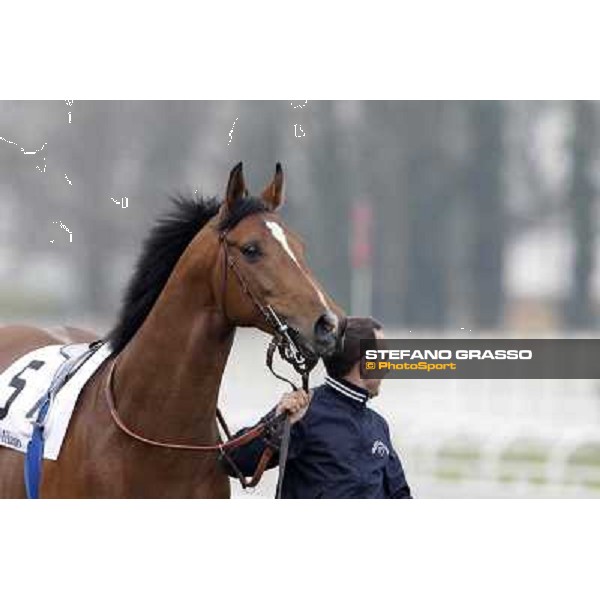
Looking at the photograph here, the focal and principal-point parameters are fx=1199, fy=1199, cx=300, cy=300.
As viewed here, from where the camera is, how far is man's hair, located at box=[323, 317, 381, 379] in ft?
9.89

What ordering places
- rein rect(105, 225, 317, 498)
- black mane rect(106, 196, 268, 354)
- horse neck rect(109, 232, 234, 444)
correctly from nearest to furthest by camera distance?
rein rect(105, 225, 317, 498) → horse neck rect(109, 232, 234, 444) → black mane rect(106, 196, 268, 354)

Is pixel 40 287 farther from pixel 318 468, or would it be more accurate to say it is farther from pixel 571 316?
pixel 318 468

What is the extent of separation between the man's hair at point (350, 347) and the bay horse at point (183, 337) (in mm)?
139

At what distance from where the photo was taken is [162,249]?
134 inches

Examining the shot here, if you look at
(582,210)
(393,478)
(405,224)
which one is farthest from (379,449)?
(405,224)

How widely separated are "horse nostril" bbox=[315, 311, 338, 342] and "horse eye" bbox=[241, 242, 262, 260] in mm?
295

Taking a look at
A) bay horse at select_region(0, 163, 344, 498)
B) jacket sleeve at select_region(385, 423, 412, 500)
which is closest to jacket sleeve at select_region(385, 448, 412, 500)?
jacket sleeve at select_region(385, 423, 412, 500)

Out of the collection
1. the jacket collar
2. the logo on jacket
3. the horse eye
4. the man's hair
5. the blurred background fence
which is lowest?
the logo on jacket

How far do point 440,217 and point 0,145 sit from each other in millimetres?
3193

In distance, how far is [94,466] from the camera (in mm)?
3289

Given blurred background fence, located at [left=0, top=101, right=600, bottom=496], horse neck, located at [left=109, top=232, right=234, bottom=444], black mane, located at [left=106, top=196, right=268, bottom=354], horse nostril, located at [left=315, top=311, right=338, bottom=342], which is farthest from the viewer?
blurred background fence, located at [left=0, top=101, right=600, bottom=496]

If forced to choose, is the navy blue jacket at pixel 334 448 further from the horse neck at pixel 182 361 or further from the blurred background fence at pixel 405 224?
the blurred background fence at pixel 405 224

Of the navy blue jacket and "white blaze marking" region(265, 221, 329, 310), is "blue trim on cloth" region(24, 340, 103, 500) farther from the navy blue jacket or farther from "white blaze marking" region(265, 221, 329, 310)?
"white blaze marking" region(265, 221, 329, 310)

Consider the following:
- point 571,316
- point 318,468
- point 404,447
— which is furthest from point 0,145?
point 318,468
